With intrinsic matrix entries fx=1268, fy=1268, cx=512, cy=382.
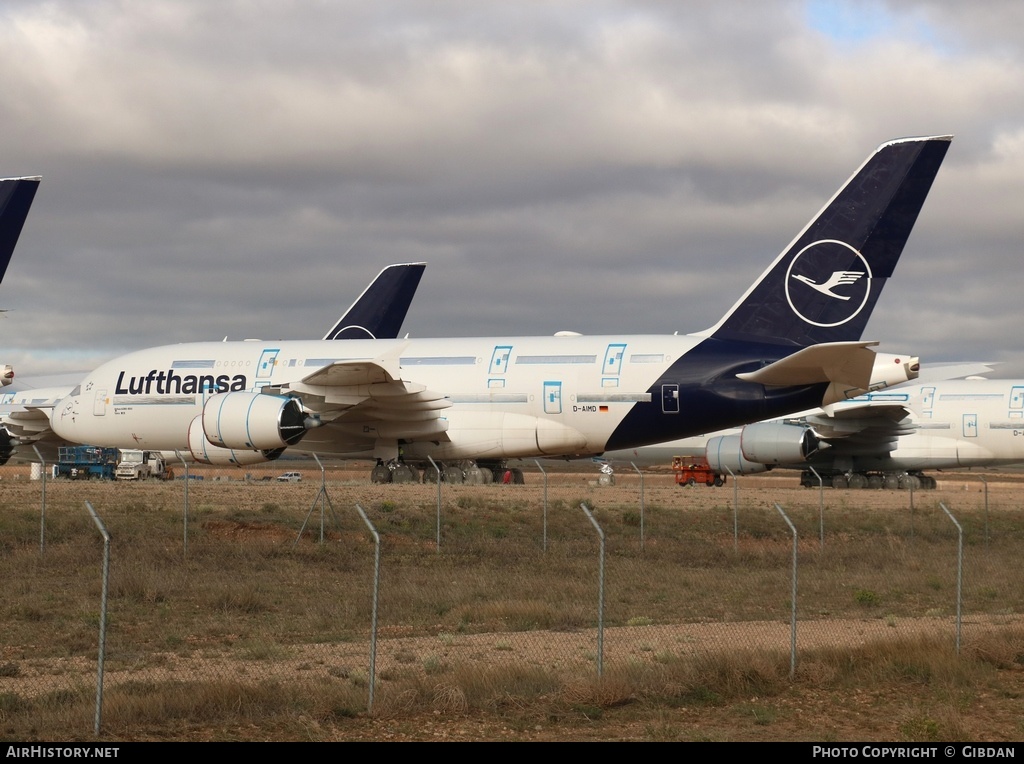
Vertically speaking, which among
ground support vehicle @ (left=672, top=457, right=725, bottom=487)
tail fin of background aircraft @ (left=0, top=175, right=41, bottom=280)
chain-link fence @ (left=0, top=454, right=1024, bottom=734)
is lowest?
chain-link fence @ (left=0, top=454, right=1024, bottom=734)

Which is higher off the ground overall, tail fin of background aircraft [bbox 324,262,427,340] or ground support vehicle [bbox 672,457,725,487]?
tail fin of background aircraft [bbox 324,262,427,340]

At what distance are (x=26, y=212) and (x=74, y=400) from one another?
1557cm

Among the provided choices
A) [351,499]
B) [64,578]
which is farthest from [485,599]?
[351,499]

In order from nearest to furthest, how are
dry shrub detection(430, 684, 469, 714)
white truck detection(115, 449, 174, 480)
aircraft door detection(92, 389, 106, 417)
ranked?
1. dry shrub detection(430, 684, 469, 714)
2. aircraft door detection(92, 389, 106, 417)
3. white truck detection(115, 449, 174, 480)

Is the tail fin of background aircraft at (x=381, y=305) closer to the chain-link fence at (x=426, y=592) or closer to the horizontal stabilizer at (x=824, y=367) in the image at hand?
the chain-link fence at (x=426, y=592)

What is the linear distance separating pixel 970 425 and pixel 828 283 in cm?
1768

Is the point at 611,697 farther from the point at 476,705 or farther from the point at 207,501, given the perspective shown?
A: the point at 207,501

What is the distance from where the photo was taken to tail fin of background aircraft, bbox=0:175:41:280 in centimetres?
2205

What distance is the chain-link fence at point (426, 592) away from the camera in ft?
36.7

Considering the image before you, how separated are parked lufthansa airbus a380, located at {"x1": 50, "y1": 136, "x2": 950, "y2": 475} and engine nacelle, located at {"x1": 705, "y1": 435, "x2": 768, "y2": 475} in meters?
14.8

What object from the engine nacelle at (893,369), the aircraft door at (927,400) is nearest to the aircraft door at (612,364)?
the engine nacelle at (893,369)

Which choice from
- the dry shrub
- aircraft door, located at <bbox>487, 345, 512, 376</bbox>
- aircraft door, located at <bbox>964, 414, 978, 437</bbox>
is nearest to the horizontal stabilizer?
aircraft door, located at <bbox>487, 345, 512, 376</bbox>

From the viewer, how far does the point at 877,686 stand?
12.0 meters

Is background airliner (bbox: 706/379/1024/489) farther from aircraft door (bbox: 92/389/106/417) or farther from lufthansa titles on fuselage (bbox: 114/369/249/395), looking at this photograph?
aircraft door (bbox: 92/389/106/417)
